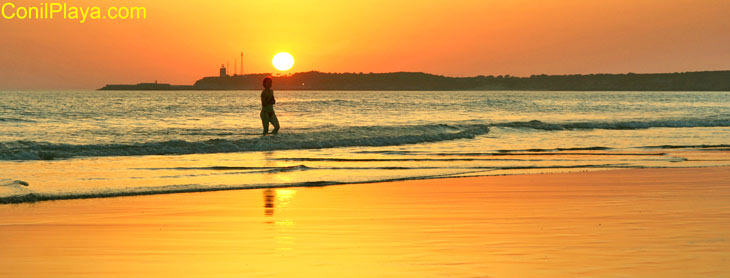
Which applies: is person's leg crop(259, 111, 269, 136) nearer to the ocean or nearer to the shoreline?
the ocean

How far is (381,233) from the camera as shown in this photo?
8.50 m

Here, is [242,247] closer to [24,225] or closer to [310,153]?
[24,225]

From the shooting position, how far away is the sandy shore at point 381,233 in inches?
271

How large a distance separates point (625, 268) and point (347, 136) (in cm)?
2066

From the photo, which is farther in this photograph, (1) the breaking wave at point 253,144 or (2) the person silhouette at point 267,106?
(2) the person silhouette at point 267,106

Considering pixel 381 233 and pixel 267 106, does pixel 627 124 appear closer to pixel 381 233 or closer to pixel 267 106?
pixel 267 106

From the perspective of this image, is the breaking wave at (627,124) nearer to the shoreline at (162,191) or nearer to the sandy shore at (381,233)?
the shoreline at (162,191)

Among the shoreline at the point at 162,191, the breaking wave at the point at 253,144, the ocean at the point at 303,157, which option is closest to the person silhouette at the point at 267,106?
the breaking wave at the point at 253,144

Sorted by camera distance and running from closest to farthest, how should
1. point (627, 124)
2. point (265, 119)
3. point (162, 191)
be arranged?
point (162, 191) → point (265, 119) → point (627, 124)

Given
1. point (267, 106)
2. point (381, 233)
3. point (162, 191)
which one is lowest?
point (162, 191)

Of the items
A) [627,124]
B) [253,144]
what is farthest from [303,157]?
[627,124]

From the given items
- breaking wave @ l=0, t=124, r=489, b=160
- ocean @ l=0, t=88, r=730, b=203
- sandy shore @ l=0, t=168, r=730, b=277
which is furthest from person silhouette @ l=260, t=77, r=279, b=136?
sandy shore @ l=0, t=168, r=730, b=277

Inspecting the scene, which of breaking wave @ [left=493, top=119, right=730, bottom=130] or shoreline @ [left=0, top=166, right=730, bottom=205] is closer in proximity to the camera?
shoreline @ [left=0, top=166, right=730, bottom=205]

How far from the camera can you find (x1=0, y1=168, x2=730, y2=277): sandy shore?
6.88 meters
